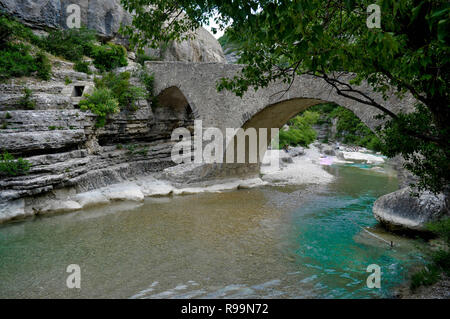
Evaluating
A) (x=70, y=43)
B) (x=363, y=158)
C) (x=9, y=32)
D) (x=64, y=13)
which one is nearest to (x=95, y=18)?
(x=64, y=13)

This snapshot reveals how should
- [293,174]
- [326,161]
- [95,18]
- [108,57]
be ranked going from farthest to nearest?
[326,161], [95,18], [293,174], [108,57]

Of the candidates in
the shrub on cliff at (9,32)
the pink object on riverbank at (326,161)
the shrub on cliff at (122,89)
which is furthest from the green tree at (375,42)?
the pink object on riverbank at (326,161)

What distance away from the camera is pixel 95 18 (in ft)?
48.6

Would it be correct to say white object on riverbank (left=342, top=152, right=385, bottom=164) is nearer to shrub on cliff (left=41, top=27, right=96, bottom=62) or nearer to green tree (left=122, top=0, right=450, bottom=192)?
green tree (left=122, top=0, right=450, bottom=192)

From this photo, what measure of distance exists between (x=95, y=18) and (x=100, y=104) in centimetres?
796

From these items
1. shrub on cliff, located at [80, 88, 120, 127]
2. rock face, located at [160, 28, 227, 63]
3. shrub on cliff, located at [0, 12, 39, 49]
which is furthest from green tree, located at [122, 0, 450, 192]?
rock face, located at [160, 28, 227, 63]

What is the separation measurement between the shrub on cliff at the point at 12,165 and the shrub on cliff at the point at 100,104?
2.72 metres

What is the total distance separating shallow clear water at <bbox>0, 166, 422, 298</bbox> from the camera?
436 centimetres

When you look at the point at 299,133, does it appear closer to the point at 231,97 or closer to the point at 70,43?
the point at 231,97

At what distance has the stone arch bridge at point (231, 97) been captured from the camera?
861cm

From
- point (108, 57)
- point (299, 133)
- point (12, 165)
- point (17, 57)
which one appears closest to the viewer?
point (12, 165)

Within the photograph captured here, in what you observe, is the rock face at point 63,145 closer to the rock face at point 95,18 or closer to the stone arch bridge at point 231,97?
the stone arch bridge at point 231,97
